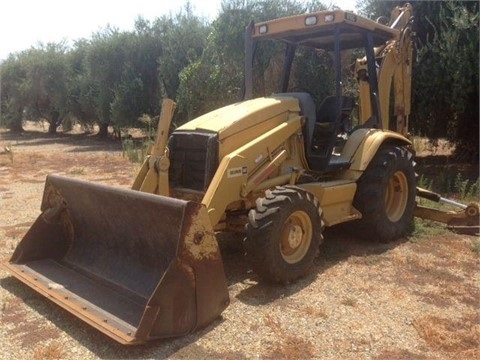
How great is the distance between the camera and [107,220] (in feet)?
14.5

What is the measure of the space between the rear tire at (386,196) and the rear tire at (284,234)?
1.18 metres

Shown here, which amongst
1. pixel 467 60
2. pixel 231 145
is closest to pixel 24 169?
pixel 231 145

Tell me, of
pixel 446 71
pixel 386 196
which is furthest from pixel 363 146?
pixel 446 71

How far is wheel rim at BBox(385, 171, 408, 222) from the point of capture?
6.08 m

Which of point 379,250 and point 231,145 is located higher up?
point 231,145

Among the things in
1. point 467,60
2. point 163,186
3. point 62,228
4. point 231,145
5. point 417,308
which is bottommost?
point 417,308

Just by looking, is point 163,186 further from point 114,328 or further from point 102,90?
point 102,90

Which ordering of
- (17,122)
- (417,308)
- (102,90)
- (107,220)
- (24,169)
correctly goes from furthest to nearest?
1. (17,122)
2. (102,90)
3. (24,169)
4. (107,220)
5. (417,308)

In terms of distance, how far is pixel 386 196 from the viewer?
5988 millimetres

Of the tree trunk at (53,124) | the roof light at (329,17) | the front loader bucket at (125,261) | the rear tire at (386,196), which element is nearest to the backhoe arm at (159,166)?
the front loader bucket at (125,261)

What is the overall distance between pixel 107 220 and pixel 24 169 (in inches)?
409

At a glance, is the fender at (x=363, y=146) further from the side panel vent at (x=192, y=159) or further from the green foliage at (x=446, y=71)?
the green foliage at (x=446, y=71)

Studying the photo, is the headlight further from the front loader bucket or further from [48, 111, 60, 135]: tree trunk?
[48, 111, 60, 135]: tree trunk

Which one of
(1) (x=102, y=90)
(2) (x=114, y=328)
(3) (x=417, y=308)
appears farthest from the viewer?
(1) (x=102, y=90)
